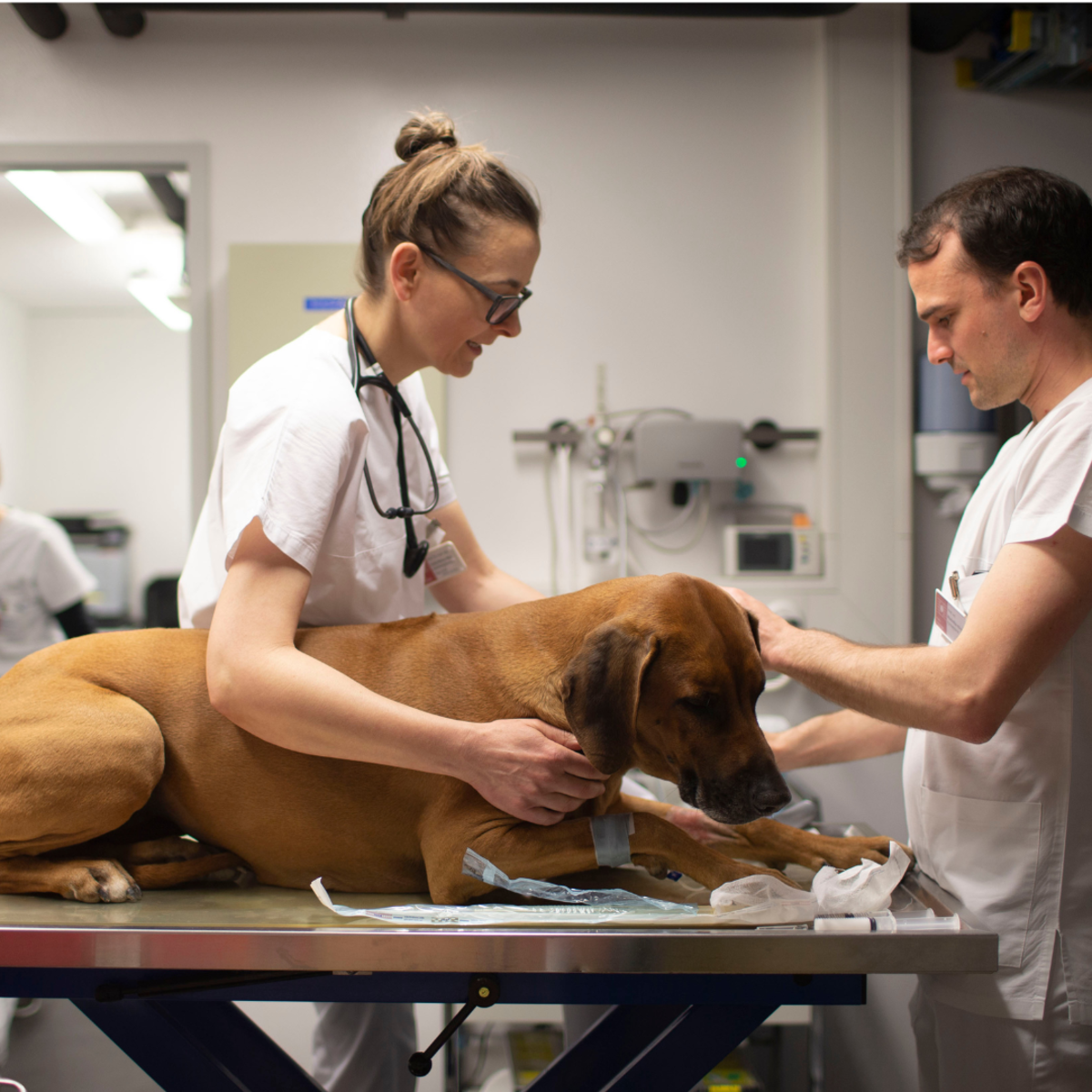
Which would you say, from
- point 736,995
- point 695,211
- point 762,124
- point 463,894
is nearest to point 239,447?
point 463,894

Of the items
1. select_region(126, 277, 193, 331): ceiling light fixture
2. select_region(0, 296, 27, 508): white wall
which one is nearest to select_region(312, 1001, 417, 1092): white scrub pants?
select_region(126, 277, 193, 331): ceiling light fixture

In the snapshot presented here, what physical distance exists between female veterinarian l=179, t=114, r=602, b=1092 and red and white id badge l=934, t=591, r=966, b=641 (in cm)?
58

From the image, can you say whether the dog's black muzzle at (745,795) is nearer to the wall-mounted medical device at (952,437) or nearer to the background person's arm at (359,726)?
the background person's arm at (359,726)

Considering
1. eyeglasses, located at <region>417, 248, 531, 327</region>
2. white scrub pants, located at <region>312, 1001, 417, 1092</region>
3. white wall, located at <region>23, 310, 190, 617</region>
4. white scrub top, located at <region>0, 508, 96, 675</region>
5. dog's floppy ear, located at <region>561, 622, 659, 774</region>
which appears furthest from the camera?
white wall, located at <region>23, 310, 190, 617</region>

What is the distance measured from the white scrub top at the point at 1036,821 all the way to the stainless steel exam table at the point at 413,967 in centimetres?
11

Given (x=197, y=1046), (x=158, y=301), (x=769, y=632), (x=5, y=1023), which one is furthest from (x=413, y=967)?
(x=158, y=301)

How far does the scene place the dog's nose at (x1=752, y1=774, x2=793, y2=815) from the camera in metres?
1.12

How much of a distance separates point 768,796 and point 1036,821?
0.39 meters

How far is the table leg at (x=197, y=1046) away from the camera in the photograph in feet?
3.70

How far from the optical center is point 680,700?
1168mm

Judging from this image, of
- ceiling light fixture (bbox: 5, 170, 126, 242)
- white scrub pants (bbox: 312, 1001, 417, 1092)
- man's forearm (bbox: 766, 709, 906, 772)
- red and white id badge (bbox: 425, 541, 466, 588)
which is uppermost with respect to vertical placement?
ceiling light fixture (bbox: 5, 170, 126, 242)

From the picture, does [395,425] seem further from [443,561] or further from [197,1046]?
[197,1046]

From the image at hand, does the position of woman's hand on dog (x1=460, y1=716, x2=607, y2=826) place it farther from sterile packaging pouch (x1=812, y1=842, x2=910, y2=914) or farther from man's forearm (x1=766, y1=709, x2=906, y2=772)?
man's forearm (x1=766, y1=709, x2=906, y2=772)

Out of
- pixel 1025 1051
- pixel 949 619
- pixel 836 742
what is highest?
pixel 949 619
